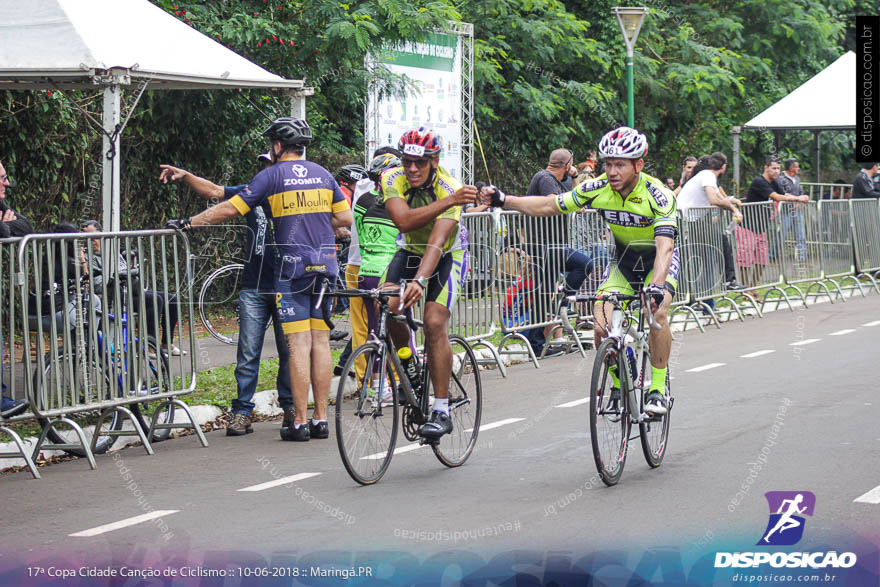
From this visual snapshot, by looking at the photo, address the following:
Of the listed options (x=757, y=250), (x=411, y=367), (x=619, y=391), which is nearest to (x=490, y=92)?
(x=757, y=250)

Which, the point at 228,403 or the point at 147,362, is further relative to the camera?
the point at 228,403

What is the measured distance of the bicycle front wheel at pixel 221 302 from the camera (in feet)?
38.4

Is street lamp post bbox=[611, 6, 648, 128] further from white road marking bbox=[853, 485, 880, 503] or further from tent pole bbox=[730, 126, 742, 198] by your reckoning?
white road marking bbox=[853, 485, 880, 503]

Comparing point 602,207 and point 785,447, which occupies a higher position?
point 602,207

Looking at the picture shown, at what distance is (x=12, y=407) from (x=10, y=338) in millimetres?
467

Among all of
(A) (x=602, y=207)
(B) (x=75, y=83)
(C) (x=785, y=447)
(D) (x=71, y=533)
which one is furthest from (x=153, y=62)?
(C) (x=785, y=447)

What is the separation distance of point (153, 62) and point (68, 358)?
312 cm

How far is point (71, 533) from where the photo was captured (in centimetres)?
644

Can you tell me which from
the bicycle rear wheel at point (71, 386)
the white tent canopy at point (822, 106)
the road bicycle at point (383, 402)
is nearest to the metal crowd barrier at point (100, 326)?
the bicycle rear wheel at point (71, 386)

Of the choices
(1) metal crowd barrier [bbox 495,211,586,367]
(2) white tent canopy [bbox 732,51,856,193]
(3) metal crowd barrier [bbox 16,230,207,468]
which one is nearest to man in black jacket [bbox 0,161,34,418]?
(3) metal crowd barrier [bbox 16,230,207,468]

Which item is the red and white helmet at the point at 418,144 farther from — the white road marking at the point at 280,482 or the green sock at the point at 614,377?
the white road marking at the point at 280,482

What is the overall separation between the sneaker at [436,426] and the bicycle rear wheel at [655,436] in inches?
45.1

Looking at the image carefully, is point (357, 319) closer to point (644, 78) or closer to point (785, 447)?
point (785, 447)

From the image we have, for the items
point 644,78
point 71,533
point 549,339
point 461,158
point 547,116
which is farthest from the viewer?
point 644,78
